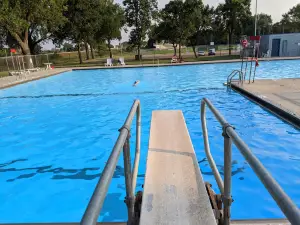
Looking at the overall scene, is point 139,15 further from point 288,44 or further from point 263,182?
point 263,182

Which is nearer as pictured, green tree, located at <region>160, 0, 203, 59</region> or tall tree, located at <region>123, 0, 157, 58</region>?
green tree, located at <region>160, 0, 203, 59</region>

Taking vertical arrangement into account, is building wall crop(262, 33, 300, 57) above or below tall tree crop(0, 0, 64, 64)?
below

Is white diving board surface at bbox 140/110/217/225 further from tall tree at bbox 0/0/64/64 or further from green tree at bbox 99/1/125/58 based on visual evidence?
green tree at bbox 99/1/125/58

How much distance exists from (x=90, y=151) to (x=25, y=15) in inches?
1056

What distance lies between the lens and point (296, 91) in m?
10.8

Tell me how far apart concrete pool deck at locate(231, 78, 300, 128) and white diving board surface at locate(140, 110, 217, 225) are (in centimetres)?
496

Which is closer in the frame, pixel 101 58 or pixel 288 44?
pixel 288 44

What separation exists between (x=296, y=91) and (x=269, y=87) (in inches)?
60.4

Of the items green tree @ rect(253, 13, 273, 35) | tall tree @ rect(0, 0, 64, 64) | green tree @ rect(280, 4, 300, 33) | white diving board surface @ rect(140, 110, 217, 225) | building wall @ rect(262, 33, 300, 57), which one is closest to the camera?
white diving board surface @ rect(140, 110, 217, 225)

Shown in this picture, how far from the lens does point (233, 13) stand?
38.2 metres

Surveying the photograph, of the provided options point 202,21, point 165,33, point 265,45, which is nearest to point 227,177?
point 265,45

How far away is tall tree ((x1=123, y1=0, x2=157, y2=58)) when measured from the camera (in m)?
36.7

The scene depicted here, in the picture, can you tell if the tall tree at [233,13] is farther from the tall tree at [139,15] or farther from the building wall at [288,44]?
the tall tree at [139,15]

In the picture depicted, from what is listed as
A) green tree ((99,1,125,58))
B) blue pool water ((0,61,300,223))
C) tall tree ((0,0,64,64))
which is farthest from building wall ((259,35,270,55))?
tall tree ((0,0,64,64))
